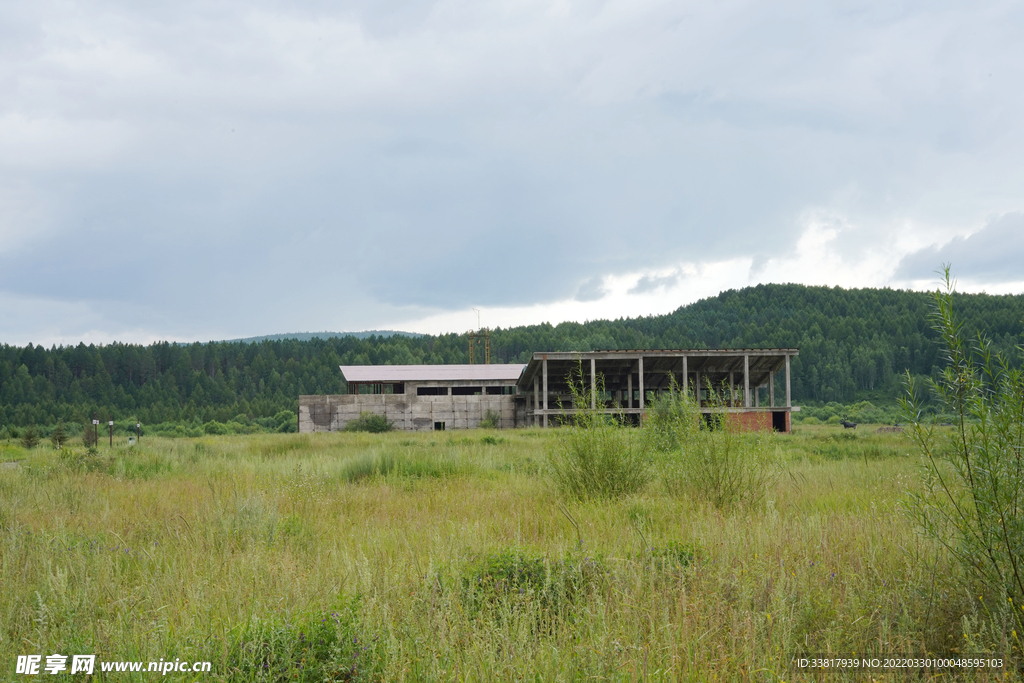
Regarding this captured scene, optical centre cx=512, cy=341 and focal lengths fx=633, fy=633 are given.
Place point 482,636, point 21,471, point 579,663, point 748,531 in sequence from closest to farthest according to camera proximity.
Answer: point 579,663, point 482,636, point 748,531, point 21,471

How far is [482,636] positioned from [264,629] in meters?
1.26

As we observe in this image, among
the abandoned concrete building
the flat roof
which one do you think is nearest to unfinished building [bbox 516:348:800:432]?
the abandoned concrete building

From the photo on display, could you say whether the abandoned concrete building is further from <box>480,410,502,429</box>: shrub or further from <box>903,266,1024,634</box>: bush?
<box>903,266,1024,634</box>: bush

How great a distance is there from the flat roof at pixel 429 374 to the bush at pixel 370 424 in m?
4.73

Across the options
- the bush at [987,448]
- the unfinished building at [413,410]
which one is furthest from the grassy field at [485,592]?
Answer: the unfinished building at [413,410]

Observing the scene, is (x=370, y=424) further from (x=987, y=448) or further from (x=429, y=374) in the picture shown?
(x=987, y=448)

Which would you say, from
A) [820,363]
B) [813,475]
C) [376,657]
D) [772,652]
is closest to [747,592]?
[772,652]

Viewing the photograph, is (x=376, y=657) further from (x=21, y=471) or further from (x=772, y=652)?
(x=21, y=471)

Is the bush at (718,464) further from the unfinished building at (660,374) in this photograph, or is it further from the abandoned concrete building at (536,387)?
the abandoned concrete building at (536,387)

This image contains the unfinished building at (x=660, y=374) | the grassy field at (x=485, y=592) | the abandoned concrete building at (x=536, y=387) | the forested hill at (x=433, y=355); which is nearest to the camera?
the grassy field at (x=485, y=592)

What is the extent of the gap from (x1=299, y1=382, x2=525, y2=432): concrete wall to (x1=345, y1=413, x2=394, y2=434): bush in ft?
1.66

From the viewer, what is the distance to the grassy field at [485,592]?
3.49 metres

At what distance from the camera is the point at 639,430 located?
10781 mm

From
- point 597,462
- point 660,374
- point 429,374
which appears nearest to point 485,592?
point 597,462
